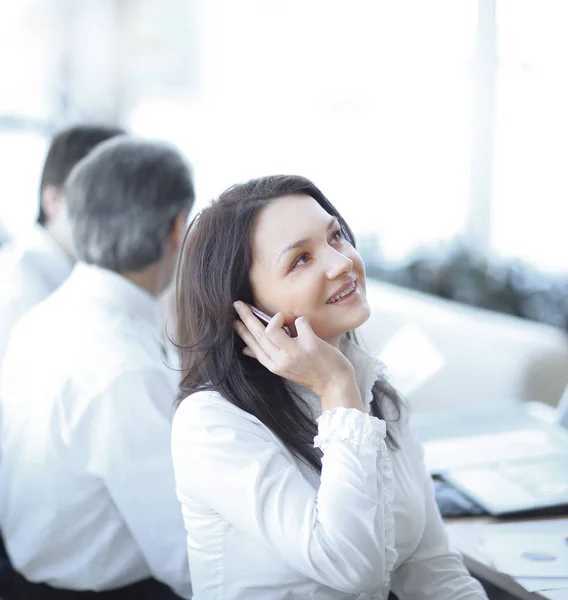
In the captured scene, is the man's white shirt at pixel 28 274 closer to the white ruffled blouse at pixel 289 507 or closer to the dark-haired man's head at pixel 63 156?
the dark-haired man's head at pixel 63 156

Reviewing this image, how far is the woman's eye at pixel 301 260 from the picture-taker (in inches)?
51.2

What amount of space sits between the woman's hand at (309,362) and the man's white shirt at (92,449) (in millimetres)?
541

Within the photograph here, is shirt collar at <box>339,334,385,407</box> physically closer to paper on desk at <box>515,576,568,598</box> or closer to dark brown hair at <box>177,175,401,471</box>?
dark brown hair at <box>177,175,401,471</box>

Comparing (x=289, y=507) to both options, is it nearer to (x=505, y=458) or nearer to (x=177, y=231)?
(x=505, y=458)

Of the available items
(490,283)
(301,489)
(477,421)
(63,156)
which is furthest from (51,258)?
(490,283)

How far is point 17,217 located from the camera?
6.44 meters

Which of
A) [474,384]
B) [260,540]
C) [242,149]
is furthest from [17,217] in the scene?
[260,540]

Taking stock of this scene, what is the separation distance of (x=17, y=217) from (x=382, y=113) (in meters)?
3.15

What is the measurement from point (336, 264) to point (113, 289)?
0.88 metres

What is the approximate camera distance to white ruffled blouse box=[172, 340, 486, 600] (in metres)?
1.16

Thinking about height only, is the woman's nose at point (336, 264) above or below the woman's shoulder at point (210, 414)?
above

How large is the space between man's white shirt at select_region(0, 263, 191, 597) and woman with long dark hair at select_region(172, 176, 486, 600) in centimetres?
39

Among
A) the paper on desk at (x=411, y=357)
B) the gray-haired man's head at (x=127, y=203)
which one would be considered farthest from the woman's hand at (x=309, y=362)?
the paper on desk at (x=411, y=357)

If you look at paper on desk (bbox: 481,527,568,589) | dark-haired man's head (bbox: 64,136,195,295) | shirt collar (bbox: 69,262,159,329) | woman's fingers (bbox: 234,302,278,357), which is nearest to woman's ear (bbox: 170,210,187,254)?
dark-haired man's head (bbox: 64,136,195,295)
